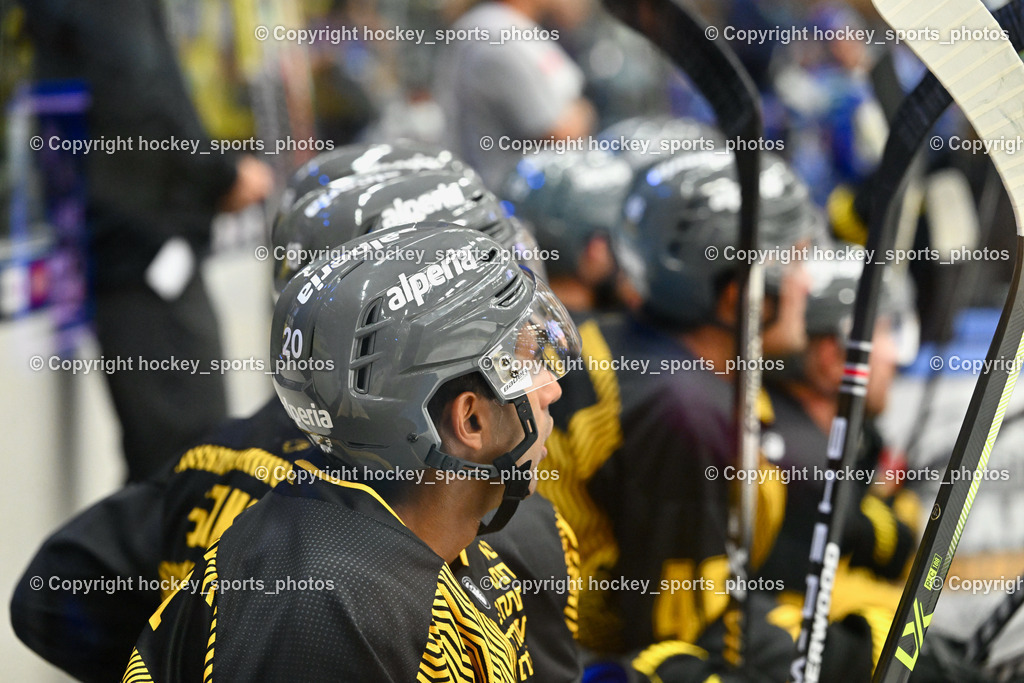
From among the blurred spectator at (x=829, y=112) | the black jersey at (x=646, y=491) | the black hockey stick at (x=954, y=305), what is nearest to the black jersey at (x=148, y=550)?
the black jersey at (x=646, y=491)

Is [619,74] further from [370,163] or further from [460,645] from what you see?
[460,645]

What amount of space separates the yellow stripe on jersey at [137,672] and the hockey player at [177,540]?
0.29 m

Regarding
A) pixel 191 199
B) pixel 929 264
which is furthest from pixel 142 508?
pixel 929 264

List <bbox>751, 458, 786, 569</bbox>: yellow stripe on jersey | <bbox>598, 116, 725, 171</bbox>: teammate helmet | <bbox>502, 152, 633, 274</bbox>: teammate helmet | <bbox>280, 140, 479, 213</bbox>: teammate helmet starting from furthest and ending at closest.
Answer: <bbox>598, 116, 725, 171</bbox>: teammate helmet, <bbox>502, 152, 633, 274</bbox>: teammate helmet, <bbox>751, 458, 786, 569</bbox>: yellow stripe on jersey, <bbox>280, 140, 479, 213</bbox>: teammate helmet

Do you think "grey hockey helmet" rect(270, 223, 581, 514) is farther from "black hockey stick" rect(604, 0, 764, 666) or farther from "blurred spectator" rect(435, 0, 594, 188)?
"blurred spectator" rect(435, 0, 594, 188)

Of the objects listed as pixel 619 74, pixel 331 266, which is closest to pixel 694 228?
pixel 331 266

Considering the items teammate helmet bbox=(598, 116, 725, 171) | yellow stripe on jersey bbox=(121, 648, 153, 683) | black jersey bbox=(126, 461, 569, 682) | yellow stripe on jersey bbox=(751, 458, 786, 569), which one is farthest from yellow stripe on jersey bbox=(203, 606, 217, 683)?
teammate helmet bbox=(598, 116, 725, 171)

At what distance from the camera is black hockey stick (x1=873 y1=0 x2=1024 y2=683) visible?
97 cm

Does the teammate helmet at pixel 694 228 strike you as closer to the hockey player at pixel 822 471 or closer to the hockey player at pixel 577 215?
the hockey player at pixel 822 471

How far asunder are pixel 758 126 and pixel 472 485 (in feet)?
2.58

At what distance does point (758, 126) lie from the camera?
1566 millimetres

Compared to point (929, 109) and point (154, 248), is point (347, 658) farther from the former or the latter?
point (154, 248)

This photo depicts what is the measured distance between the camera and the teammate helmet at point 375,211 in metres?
1.64

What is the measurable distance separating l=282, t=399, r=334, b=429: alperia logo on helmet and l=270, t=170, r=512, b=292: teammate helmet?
0.48 meters
